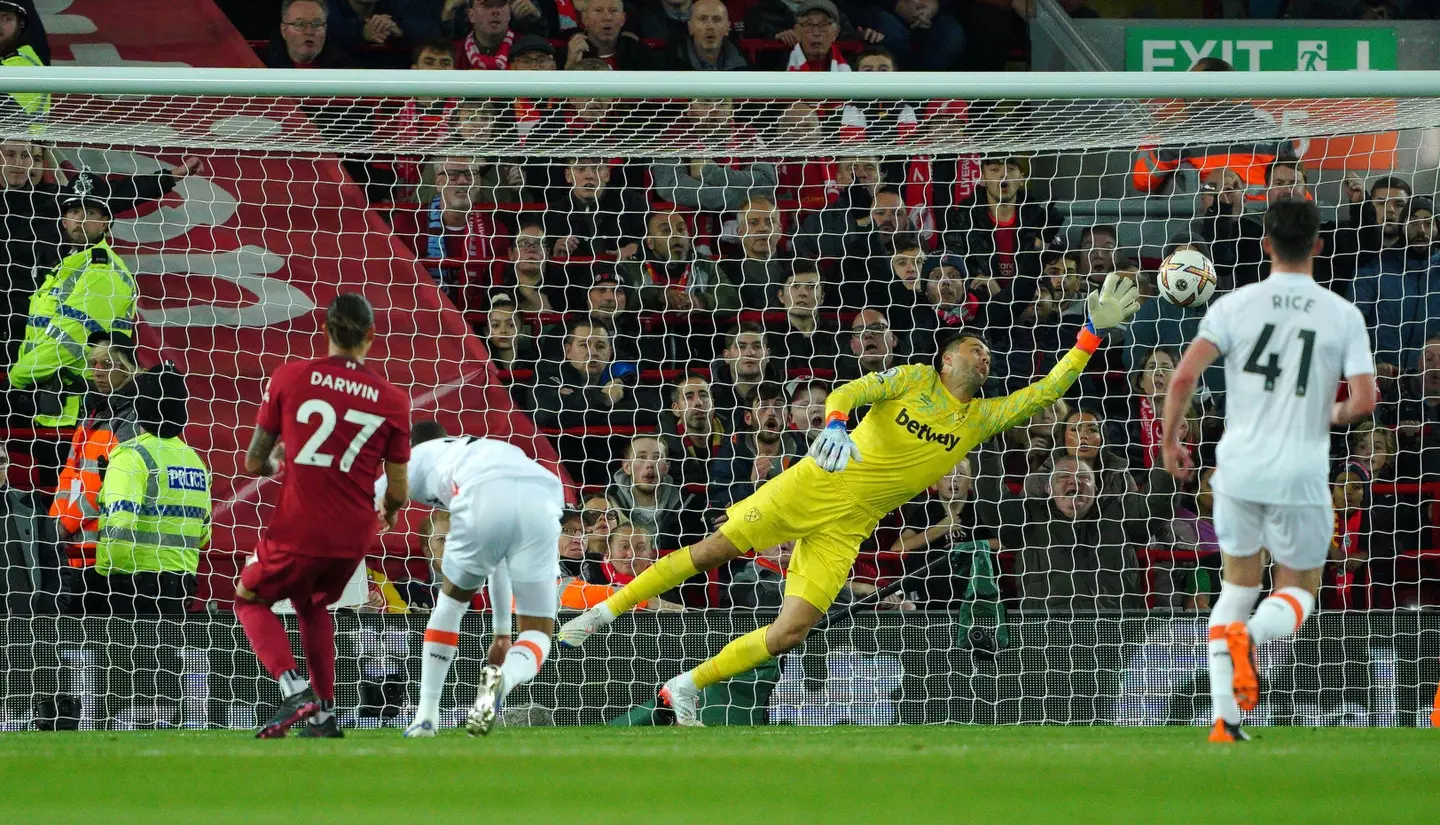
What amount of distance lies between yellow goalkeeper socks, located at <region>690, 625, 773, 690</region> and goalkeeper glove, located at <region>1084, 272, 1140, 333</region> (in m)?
2.15

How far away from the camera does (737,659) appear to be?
782cm

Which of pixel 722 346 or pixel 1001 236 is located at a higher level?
pixel 1001 236

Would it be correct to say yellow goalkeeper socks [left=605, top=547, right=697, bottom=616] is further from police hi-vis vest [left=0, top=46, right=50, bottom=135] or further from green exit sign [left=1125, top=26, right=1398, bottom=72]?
green exit sign [left=1125, top=26, right=1398, bottom=72]

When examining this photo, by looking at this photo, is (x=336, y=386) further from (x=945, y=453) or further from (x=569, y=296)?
(x=569, y=296)

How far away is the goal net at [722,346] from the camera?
28.0 feet

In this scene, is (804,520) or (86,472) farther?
(86,472)

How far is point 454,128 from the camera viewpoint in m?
8.88

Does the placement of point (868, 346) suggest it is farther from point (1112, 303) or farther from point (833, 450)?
point (833, 450)

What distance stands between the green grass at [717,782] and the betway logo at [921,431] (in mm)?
2329

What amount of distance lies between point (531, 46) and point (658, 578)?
4.24m

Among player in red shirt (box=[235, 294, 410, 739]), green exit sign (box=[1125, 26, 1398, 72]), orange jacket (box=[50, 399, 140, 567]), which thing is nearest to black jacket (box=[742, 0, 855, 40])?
green exit sign (box=[1125, 26, 1398, 72])

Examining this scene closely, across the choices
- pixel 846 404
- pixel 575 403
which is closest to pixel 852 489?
pixel 846 404

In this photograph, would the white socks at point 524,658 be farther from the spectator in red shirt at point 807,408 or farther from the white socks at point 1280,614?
the white socks at point 1280,614

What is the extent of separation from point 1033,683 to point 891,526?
168cm
